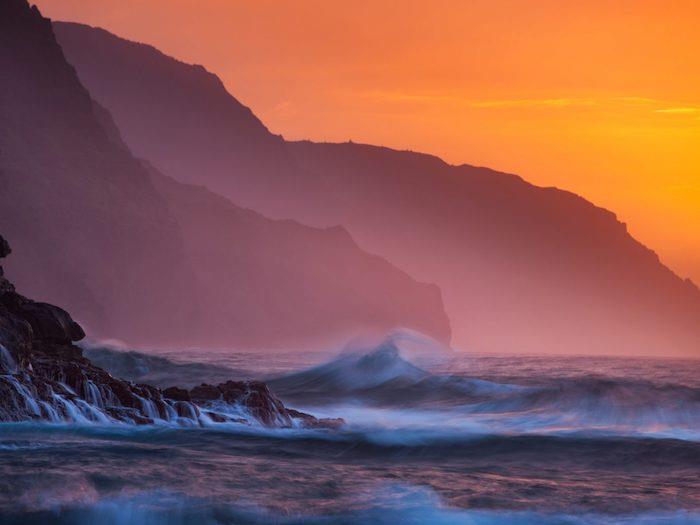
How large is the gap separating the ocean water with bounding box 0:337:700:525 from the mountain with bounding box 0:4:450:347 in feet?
213

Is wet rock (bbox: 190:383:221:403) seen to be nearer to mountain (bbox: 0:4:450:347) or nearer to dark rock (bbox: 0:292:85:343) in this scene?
dark rock (bbox: 0:292:85:343)

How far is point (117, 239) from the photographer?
338 ft

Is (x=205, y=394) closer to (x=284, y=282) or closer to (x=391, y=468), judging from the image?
(x=391, y=468)

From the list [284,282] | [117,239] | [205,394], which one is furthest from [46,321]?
[284,282]

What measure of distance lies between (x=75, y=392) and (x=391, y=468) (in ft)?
24.2

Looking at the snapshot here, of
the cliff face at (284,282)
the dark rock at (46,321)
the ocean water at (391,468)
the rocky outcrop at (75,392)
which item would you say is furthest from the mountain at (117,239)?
A: the ocean water at (391,468)

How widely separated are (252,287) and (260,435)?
112900 millimetres

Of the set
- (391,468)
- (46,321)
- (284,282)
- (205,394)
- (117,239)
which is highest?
(117,239)

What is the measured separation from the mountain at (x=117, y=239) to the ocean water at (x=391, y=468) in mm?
64848

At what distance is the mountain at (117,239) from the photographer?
92250mm

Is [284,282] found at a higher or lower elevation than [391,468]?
higher

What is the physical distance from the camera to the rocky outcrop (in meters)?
20.3

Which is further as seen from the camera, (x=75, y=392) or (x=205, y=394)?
(x=205, y=394)

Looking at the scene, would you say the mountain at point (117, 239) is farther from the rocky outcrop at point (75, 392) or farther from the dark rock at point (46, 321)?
the rocky outcrop at point (75, 392)
